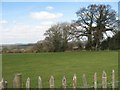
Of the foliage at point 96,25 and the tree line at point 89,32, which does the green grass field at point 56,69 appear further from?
the foliage at point 96,25

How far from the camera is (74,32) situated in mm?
33875

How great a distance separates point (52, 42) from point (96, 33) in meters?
10.9

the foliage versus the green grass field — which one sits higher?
the foliage

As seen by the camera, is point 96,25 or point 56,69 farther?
point 96,25

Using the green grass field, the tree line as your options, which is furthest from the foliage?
the green grass field

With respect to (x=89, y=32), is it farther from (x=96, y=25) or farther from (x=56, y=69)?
(x=56, y=69)

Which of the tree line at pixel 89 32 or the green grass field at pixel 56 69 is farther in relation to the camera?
the tree line at pixel 89 32

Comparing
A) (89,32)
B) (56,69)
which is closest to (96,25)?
(89,32)

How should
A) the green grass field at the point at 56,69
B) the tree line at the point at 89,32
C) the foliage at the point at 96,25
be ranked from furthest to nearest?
1. the foliage at the point at 96,25
2. the tree line at the point at 89,32
3. the green grass field at the point at 56,69

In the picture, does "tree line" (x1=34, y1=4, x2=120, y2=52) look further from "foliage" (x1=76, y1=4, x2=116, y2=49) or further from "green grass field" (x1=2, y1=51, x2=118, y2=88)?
"green grass field" (x1=2, y1=51, x2=118, y2=88)

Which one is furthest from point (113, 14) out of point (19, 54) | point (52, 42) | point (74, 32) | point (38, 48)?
point (19, 54)

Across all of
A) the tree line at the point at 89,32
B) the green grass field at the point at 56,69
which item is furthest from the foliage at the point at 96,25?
the green grass field at the point at 56,69

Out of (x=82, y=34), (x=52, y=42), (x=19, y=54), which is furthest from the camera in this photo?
(x=82, y=34)

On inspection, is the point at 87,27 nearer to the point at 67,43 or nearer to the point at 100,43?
the point at 100,43
